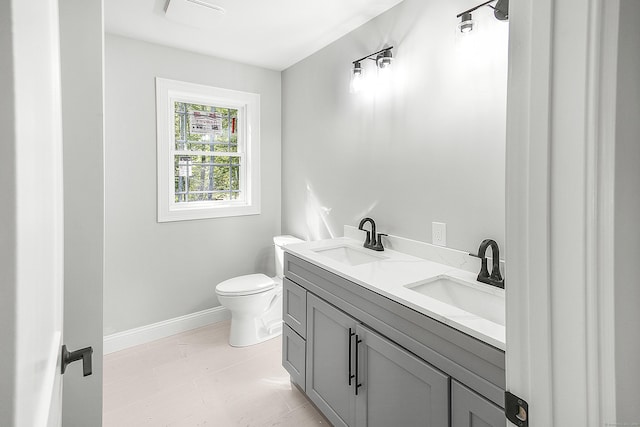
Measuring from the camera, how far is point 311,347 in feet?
5.97

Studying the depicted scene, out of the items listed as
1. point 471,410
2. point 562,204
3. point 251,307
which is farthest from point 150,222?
point 562,204

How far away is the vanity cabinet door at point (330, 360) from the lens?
1532 millimetres

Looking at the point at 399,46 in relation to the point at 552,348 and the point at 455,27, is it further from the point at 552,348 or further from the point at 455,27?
the point at 552,348

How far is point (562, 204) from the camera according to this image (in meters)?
0.50

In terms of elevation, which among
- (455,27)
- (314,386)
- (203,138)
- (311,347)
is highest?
(455,27)

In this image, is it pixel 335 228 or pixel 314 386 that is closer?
pixel 314 386

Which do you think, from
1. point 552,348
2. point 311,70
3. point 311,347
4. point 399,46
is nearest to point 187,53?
point 311,70

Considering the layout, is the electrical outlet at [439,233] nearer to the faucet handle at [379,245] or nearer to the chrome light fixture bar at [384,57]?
the faucet handle at [379,245]

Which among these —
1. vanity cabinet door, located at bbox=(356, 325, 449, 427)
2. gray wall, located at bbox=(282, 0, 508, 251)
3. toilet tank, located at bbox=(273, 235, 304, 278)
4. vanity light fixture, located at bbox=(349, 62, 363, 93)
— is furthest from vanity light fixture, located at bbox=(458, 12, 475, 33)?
toilet tank, located at bbox=(273, 235, 304, 278)

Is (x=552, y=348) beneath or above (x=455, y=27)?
beneath

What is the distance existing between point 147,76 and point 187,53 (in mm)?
395

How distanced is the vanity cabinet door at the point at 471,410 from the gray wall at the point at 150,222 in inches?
95.1

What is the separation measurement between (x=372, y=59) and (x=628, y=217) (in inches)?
77.3

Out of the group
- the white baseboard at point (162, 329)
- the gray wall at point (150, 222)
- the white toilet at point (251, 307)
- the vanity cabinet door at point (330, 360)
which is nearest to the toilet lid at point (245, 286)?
the white toilet at point (251, 307)
